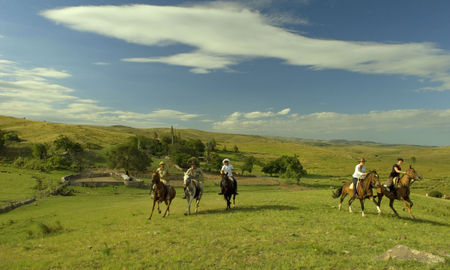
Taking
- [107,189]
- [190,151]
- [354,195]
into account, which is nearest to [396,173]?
[354,195]

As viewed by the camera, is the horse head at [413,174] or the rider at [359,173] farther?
the rider at [359,173]

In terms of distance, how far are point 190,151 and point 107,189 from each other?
4968 centimetres

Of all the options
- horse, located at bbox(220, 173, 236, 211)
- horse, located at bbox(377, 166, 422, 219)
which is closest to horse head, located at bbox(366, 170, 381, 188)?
horse, located at bbox(377, 166, 422, 219)

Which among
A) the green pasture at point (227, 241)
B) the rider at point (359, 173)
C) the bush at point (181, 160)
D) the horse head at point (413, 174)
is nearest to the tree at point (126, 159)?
the bush at point (181, 160)

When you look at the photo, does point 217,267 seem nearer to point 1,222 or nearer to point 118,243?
point 118,243

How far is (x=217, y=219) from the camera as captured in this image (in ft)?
46.8

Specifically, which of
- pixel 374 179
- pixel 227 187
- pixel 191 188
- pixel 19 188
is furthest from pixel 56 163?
pixel 374 179

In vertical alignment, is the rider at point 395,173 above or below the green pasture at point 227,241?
above

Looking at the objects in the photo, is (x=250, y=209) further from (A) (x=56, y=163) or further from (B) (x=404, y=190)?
(A) (x=56, y=163)

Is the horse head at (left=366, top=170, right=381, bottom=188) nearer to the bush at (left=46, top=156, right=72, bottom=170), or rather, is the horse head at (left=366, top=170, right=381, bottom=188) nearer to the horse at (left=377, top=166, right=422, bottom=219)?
the horse at (left=377, top=166, right=422, bottom=219)

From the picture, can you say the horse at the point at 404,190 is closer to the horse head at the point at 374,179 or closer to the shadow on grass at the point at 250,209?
the horse head at the point at 374,179

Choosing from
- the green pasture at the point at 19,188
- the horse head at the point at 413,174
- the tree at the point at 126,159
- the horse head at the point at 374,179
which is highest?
the horse head at the point at 413,174

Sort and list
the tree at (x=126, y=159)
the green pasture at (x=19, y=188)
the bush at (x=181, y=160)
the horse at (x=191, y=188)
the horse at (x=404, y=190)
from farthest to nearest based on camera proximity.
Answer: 1. the bush at (x=181, y=160)
2. the tree at (x=126, y=159)
3. the green pasture at (x=19, y=188)
4. the horse at (x=191, y=188)
5. the horse at (x=404, y=190)

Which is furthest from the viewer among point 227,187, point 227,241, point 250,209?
point 227,187
